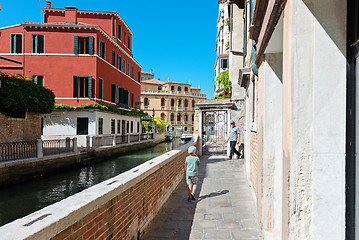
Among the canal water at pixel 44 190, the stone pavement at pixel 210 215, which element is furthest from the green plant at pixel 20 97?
the stone pavement at pixel 210 215

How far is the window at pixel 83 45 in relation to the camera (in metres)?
19.3

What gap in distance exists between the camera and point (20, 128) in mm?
13000

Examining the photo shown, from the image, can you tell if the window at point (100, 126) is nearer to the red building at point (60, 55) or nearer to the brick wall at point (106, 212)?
the red building at point (60, 55)

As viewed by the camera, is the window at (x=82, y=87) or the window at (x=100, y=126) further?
the window at (x=100, y=126)

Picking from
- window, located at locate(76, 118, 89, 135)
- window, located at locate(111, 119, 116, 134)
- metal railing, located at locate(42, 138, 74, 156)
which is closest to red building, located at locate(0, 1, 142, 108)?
window, located at locate(76, 118, 89, 135)

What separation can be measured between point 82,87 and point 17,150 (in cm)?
896

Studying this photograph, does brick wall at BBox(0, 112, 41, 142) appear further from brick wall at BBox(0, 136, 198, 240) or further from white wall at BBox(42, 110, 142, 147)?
brick wall at BBox(0, 136, 198, 240)

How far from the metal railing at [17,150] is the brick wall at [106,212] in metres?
9.10

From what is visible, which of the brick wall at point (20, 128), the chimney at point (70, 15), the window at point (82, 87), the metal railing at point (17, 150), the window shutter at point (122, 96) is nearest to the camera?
the metal railing at point (17, 150)

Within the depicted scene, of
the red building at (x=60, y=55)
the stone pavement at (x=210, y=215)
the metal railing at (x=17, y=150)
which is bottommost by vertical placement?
the stone pavement at (x=210, y=215)

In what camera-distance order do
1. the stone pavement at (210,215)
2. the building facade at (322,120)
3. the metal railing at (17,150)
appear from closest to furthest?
the building facade at (322,120), the stone pavement at (210,215), the metal railing at (17,150)

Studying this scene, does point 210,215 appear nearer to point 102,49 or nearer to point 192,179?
point 192,179

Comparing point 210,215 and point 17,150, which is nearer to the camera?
point 210,215

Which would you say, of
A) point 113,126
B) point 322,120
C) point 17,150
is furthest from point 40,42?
point 322,120
